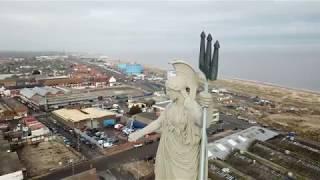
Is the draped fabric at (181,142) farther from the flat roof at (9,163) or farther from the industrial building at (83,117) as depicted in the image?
the industrial building at (83,117)

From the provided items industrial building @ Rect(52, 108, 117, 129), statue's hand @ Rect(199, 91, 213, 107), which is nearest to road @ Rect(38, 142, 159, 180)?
industrial building @ Rect(52, 108, 117, 129)

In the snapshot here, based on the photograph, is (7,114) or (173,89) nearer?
(173,89)

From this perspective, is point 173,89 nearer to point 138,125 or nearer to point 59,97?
point 138,125

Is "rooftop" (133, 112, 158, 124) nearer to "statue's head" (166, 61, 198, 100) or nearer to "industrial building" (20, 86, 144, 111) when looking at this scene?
"industrial building" (20, 86, 144, 111)

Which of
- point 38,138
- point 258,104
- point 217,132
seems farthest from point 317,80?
point 38,138

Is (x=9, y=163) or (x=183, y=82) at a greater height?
(x=183, y=82)

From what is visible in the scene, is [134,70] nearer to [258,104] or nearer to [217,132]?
[258,104]

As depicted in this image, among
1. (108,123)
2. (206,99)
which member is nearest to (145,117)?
(108,123)
